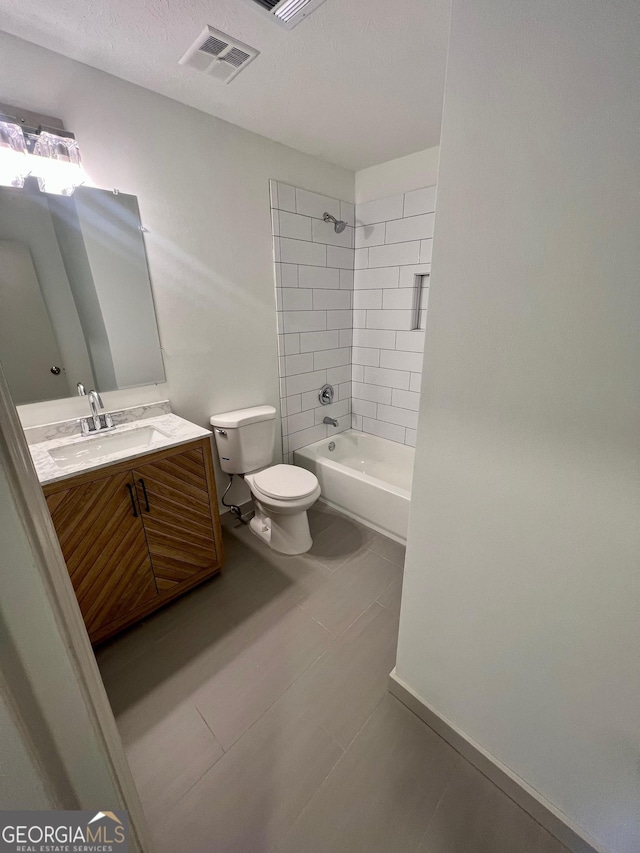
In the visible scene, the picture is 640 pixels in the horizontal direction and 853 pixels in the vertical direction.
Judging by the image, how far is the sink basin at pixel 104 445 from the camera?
1.47 meters

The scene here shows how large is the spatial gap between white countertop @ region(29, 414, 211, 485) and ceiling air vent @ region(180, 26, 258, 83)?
4.83ft

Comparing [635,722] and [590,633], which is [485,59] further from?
[635,722]

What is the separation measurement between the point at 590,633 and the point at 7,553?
1.09 m

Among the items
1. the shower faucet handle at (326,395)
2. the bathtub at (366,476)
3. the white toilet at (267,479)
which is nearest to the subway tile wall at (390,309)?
the bathtub at (366,476)

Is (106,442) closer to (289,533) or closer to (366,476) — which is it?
(289,533)

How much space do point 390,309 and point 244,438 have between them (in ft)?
4.83

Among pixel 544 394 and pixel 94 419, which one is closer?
pixel 544 394

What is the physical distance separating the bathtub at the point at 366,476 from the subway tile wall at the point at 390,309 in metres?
0.14

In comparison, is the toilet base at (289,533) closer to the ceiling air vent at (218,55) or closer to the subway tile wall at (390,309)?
the subway tile wall at (390,309)

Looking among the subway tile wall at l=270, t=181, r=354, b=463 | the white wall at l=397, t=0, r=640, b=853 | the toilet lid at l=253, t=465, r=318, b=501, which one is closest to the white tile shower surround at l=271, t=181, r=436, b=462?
the subway tile wall at l=270, t=181, r=354, b=463

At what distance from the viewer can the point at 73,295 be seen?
1521mm

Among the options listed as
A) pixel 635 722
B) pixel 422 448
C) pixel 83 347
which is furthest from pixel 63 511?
pixel 635 722

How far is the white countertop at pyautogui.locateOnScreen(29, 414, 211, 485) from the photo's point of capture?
124 centimetres

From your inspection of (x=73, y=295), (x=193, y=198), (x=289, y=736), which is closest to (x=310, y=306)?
(x=193, y=198)
